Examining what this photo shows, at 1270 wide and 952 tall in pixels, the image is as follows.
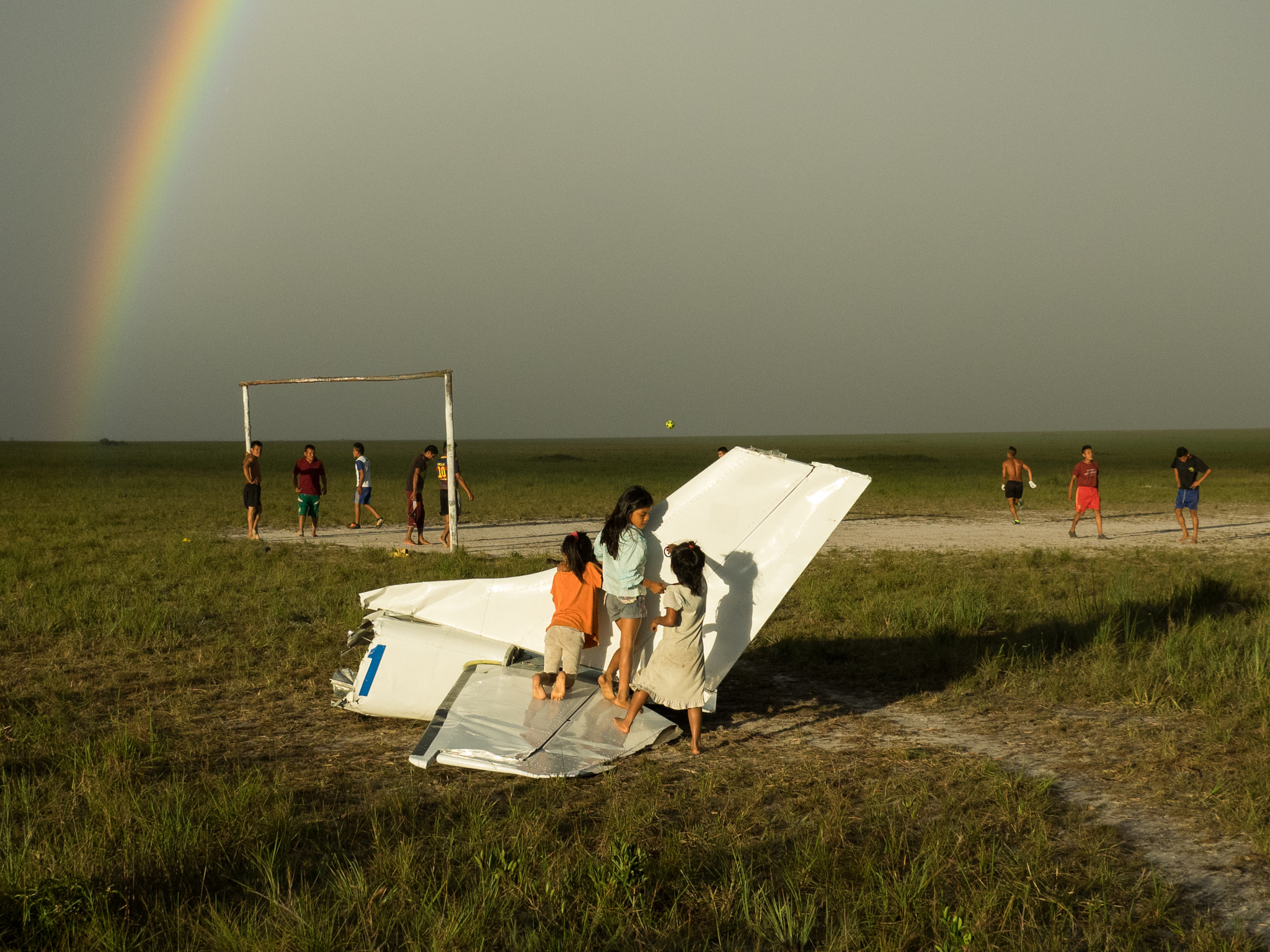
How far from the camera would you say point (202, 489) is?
1640 inches

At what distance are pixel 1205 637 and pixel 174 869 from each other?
9.03 m

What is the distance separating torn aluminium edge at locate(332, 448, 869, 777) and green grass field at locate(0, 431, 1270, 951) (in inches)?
14.1

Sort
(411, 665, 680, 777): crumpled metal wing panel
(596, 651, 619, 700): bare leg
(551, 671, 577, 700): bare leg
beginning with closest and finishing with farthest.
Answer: (411, 665, 680, 777): crumpled metal wing panel
(551, 671, 577, 700): bare leg
(596, 651, 619, 700): bare leg

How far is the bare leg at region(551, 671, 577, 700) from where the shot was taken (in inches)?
272

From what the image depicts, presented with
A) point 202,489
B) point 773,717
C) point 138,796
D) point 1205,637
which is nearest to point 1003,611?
point 1205,637

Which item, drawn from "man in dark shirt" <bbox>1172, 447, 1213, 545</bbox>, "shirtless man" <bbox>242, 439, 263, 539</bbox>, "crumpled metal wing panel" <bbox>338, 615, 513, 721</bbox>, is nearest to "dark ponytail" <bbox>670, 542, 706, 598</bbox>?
"crumpled metal wing panel" <bbox>338, 615, 513, 721</bbox>

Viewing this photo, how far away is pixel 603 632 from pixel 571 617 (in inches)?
12.3

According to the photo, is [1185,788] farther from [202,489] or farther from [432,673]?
[202,489]

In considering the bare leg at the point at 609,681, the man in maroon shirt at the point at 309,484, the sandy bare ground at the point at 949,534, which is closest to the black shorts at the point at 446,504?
the sandy bare ground at the point at 949,534

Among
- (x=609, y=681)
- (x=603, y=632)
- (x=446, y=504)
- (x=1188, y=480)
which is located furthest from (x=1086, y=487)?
(x=446, y=504)

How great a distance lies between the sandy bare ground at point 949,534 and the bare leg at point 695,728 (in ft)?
40.6

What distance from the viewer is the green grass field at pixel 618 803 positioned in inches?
161

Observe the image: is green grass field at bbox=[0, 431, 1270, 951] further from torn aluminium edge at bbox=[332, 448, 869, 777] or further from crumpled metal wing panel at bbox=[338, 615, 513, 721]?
torn aluminium edge at bbox=[332, 448, 869, 777]

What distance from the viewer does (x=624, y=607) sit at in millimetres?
6867
